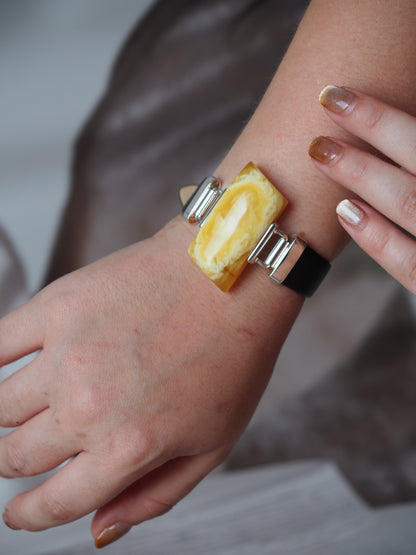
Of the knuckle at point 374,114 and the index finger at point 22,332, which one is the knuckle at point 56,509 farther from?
the knuckle at point 374,114

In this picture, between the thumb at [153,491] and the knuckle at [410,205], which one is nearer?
the knuckle at [410,205]

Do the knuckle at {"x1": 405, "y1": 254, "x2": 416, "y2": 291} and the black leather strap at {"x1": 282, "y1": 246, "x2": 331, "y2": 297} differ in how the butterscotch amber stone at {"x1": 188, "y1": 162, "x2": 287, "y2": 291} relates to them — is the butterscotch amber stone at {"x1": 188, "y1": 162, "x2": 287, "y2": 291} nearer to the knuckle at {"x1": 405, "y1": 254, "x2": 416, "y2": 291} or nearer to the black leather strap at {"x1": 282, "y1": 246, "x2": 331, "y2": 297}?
the black leather strap at {"x1": 282, "y1": 246, "x2": 331, "y2": 297}

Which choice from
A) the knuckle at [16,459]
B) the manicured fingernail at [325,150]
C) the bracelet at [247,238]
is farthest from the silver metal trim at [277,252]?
the knuckle at [16,459]

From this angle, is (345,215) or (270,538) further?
(270,538)

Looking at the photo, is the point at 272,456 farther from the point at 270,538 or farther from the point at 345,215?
the point at 345,215

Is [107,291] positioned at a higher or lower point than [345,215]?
lower

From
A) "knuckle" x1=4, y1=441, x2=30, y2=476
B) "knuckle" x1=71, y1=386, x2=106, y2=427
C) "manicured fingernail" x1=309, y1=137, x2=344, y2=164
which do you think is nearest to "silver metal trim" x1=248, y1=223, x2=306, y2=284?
"manicured fingernail" x1=309, y1=137, x2=344, y2=164

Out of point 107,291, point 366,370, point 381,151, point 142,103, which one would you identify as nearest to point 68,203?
point 142,103

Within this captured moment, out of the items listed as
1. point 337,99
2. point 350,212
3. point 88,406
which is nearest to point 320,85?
point 337,99
